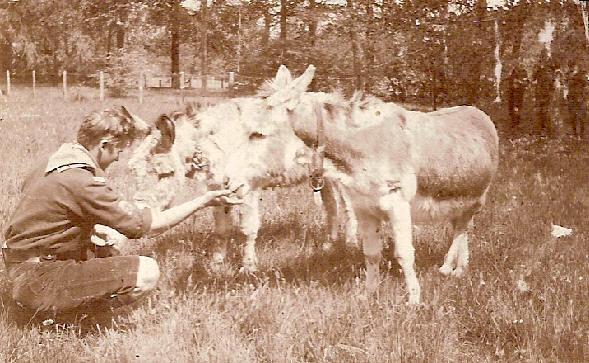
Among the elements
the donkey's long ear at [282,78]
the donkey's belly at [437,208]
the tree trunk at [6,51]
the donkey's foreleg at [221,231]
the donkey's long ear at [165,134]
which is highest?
the tree trunk at [6,51]

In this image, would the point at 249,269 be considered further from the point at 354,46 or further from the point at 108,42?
the point at 354,46

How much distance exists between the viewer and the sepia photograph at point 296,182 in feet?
10.7

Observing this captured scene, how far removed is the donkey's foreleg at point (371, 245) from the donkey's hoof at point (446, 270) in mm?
651

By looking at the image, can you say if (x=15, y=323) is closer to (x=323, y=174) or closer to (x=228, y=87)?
(x=323, y=174)

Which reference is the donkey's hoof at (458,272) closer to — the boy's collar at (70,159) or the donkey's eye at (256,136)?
the donkey's eye at (256,136)

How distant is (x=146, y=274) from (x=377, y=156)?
5.31 feet

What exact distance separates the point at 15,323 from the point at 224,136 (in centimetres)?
223

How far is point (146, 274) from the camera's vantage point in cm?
337

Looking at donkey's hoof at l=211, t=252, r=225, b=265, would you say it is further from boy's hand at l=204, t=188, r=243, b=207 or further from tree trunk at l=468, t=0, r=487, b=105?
tree trunk at l=468, t=0, r=487, b=105

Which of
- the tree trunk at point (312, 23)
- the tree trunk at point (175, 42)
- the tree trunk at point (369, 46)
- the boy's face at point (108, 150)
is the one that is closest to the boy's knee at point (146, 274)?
the boy's face at point (108, 150)

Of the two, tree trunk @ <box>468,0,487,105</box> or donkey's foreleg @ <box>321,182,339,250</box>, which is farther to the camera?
tree trunk @ <box>468,0,487,105</box>

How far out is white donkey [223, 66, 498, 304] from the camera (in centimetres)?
392

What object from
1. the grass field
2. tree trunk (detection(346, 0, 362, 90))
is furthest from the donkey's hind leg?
tree trunk (detection(346, 0, 362, 90))

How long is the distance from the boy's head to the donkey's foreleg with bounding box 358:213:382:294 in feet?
5.37
